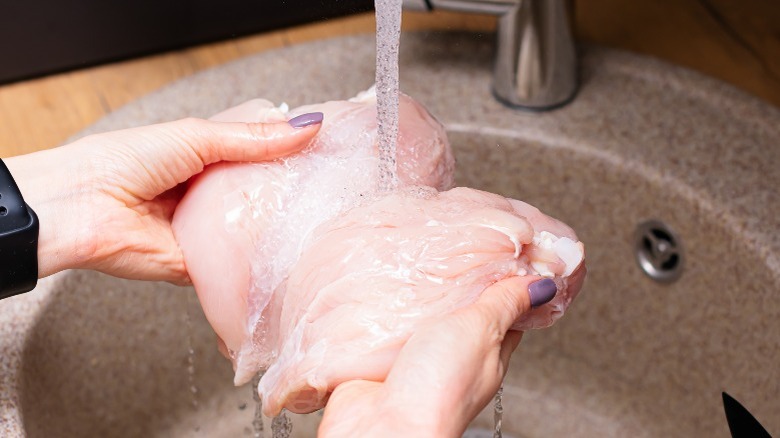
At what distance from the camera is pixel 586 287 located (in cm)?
92

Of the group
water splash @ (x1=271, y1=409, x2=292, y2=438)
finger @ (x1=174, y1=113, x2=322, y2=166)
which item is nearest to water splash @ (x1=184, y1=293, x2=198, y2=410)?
water splash @ (x1=271, y1=409, x2=292, y2=438)

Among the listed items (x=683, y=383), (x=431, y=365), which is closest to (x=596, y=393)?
(x=683, y=383)

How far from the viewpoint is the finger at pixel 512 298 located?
0.56m

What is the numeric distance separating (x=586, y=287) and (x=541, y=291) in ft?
1.17

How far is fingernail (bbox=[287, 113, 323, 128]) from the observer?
27.4 inches

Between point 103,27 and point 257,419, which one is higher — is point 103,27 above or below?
above

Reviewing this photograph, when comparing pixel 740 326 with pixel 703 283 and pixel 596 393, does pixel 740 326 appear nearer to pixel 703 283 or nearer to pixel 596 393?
pixel 703 283

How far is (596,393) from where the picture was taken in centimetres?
95

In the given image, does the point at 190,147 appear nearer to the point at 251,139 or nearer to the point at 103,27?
the point at 251,139

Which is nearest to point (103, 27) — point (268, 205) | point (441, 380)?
point (268, 205)

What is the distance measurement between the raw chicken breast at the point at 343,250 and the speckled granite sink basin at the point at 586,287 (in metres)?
0.20

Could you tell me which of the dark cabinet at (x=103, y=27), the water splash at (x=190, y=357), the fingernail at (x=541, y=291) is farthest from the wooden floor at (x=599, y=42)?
the fingernail at (x=541, y=291)

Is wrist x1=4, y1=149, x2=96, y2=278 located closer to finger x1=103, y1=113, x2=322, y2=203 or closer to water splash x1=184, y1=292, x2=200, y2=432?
finger x1=103, y1=113, x2=322, y2=203

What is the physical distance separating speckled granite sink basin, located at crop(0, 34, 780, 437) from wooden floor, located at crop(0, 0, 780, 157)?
101 millimetres
